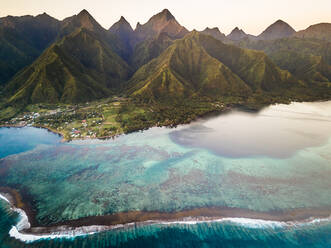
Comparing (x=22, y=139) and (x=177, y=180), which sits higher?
(x=22, y=139)

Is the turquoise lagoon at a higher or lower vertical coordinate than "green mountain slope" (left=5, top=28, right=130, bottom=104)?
lower

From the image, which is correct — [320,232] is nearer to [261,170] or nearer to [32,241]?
[261,170]

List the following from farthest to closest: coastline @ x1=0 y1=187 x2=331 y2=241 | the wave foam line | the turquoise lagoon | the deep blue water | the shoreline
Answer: the deep blue water
the shoreline
coastline @ x1=0 y1=187 x2=331 y2=241
the turquoise lagoon
the wave foam line

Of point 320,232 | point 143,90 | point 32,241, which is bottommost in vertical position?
point 320,232

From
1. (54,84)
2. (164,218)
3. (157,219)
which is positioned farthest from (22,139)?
(54,84)

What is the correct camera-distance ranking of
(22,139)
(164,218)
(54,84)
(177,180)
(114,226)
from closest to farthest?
1. (114,226)
2. (164,218)
3. (177,180)
4. (22,139)
5. (54,84)

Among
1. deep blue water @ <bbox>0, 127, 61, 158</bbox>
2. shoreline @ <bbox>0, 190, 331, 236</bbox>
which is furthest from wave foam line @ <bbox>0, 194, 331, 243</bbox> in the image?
deep blue water @ <bbox>0, 127, 61, 158</bbox>

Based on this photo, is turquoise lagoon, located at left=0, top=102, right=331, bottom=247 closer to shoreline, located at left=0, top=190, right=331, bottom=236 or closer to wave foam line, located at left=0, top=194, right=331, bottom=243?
wave foam line, located at left=0, top=194, right=331, bottom=243

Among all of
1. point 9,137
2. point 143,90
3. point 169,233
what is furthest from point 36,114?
point 169,233

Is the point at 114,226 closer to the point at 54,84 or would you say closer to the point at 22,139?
the point at 22,139
